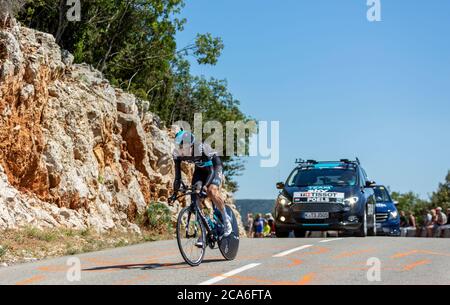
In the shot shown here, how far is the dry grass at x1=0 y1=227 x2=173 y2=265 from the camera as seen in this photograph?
14.3 meters

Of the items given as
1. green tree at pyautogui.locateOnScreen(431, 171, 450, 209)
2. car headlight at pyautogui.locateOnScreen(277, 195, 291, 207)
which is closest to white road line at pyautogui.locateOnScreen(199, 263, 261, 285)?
car headlight at pyautogui.locateOnScreen(277, 195, 291, 207)

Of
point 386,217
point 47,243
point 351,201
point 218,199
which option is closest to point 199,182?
point 218,199

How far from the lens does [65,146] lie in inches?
830

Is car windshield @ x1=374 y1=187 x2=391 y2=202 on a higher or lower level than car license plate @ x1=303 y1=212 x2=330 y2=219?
higher

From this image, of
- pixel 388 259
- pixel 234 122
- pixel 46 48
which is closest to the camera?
pixel 388 259

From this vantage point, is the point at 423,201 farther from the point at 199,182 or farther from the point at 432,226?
the point at 199,182

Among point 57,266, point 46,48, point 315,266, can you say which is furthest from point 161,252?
point 46,48

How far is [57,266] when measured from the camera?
38.8 feet

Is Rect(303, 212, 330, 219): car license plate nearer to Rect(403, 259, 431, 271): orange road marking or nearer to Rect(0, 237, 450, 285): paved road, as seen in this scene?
Rect(0, 237, 450, 285): paved road

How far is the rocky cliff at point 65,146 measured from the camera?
18.7 meters

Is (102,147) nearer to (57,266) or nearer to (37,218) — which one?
(37,218)

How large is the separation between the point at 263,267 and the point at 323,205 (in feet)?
25.9

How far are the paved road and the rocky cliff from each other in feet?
15.1
